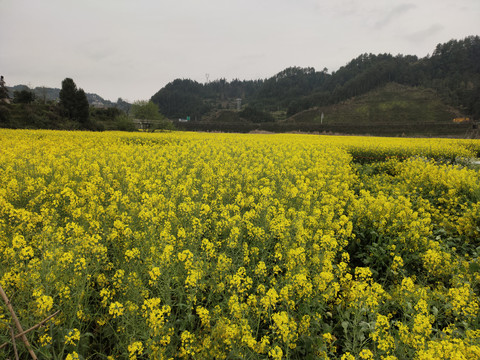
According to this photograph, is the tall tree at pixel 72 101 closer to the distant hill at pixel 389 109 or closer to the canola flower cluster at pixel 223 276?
the canola flower cluster at pixel 223 276

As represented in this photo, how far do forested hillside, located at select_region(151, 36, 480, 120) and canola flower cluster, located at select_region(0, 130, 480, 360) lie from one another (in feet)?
358

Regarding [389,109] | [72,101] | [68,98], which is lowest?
[72,101]

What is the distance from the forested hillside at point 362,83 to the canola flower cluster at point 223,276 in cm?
10899

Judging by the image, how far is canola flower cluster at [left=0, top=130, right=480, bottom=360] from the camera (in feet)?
7.52

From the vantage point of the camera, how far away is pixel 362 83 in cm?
11806

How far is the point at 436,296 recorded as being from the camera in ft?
11.7

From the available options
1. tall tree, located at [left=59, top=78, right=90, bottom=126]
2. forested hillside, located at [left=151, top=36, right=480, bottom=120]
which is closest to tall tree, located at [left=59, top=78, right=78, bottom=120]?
tall tree, located at [left=59, top=78, right=90, bottom=126]

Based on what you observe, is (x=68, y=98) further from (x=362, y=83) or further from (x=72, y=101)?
(x=362, y=83)

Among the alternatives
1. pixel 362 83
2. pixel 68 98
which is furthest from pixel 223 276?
pixel 362 83

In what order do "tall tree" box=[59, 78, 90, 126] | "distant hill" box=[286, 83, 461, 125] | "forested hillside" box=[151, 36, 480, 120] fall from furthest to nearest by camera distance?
"forested hillside" box=[151, 36, 480, 120]
"distant hill" box=[286, 83, 461, 125]
"tall tree" box=[59, 78, 90, 126]

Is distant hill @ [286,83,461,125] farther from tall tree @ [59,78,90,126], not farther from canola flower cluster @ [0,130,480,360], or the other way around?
canola flower cluster @ [0,130,480,360]

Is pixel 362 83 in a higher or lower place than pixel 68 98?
higher

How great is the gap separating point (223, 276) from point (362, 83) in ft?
451

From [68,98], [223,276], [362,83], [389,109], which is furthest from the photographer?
[362,83]
